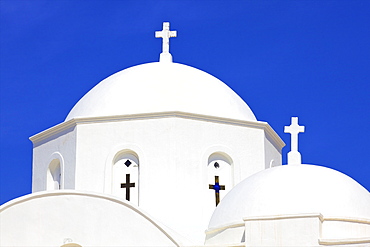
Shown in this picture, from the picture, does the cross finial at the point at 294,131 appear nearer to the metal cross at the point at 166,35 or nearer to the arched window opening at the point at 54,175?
the metal cross at the point at 166,35

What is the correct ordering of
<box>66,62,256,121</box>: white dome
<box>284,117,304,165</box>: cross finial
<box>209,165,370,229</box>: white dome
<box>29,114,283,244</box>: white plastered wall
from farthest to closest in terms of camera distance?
<box>66,62,256,121</box>: white dome, <box>284,117,304,165</box>: cross finial, <box>29,114,283,244</box>: white plastered wall, <box>209,165,370,229</box>: white dome

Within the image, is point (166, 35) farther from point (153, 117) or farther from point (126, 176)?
point (126, 176)

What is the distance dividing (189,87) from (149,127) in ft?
5.00

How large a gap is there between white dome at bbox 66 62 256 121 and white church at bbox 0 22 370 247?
0.09 feet

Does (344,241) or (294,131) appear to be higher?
(294,131)

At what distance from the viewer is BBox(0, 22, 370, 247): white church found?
1559cm

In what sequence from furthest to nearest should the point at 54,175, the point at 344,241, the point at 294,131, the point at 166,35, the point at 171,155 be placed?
the point at 166,35, the point at 54,175, the point at 294,131, the point at 171,155, the point at 344,241

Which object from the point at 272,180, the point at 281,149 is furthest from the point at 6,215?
the point at 281,149

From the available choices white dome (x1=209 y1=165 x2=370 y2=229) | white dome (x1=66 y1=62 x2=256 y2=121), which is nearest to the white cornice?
white dome (x1=66 y1=62 x2=256 y2=121)

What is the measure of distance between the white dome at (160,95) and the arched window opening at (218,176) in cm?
87

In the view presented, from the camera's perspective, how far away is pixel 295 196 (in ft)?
51.9

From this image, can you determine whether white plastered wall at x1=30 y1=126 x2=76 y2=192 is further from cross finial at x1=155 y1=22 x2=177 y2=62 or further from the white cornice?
cross finial at x1=155 y1=22 x2=177 y2=62

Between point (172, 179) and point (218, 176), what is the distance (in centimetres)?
116

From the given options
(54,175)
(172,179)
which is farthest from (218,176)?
(54,175)
